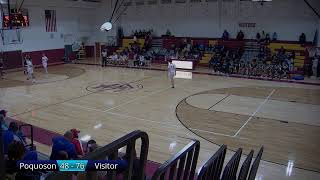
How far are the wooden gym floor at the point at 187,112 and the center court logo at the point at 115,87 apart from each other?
0.06 metres

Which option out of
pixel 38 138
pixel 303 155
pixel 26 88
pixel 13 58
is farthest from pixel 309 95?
pixel 13 58

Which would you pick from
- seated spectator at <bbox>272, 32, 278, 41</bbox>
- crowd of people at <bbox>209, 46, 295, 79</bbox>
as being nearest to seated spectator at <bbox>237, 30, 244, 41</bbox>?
crowd of people at <bbox>209, 46, 295, 79</bbox>

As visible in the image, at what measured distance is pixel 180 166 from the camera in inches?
88.0

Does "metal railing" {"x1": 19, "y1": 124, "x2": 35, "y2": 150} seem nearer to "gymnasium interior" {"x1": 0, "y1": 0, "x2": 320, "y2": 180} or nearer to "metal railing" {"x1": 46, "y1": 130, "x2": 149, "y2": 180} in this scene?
"gymnasium interior" {"x1": 0, "y1": 0, "x2": 320, "y2": 180}

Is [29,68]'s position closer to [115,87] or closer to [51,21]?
[115,87]

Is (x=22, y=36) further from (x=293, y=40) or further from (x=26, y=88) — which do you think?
(x=293, y=40)

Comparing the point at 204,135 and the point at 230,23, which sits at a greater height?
the point at 230,23

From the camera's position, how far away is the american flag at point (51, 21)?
28553 millimetres

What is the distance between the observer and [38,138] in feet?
33.9

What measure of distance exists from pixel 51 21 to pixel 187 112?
20380 millimetres

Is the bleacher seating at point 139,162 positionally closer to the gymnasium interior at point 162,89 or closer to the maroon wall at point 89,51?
the gymnasium interior at point 162,89

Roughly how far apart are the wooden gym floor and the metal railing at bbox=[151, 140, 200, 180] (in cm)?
601

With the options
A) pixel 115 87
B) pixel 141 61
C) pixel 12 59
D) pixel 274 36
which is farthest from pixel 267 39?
pixel 12 59

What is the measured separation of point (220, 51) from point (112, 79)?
398 inches
